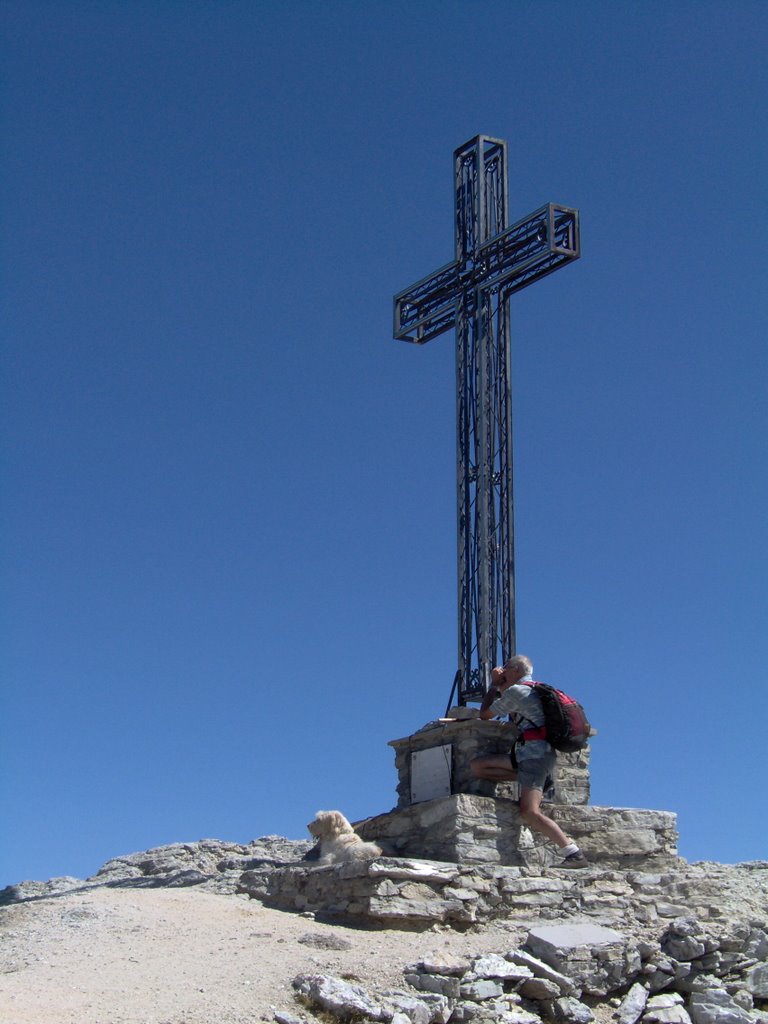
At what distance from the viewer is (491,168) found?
18.4m

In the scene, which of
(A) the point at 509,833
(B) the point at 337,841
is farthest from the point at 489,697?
(B) the point at 337,841

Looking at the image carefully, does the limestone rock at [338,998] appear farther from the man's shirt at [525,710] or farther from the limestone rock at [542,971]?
the man's shirt at [525,710]

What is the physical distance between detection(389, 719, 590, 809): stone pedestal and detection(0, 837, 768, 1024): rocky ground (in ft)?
6.82

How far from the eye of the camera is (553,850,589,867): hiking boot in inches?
539

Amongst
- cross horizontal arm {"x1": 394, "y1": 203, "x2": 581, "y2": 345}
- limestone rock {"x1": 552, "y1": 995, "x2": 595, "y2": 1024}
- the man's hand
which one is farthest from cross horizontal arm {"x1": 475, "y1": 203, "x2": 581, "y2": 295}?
limestone rock {"x1": 552, "y1": 995, "x2": 595, "y2": 1024}

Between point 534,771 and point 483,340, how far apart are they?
A: 602 cm

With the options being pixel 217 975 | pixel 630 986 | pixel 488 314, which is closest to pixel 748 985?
pixel 630 986

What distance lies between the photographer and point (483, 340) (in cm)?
1748

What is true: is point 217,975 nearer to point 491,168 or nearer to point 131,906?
point 131,906

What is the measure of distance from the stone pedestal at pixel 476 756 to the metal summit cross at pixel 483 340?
3.33 feet

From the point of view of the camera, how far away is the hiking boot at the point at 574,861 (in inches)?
539

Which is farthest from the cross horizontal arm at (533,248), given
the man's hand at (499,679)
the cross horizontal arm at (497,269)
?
the man's hand at (499,679)

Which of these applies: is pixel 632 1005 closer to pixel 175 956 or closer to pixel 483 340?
pixel 175 956

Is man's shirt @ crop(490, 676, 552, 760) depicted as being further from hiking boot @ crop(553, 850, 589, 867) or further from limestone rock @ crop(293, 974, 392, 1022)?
limestone rock @ crop(293, 974, 392, 1022)
